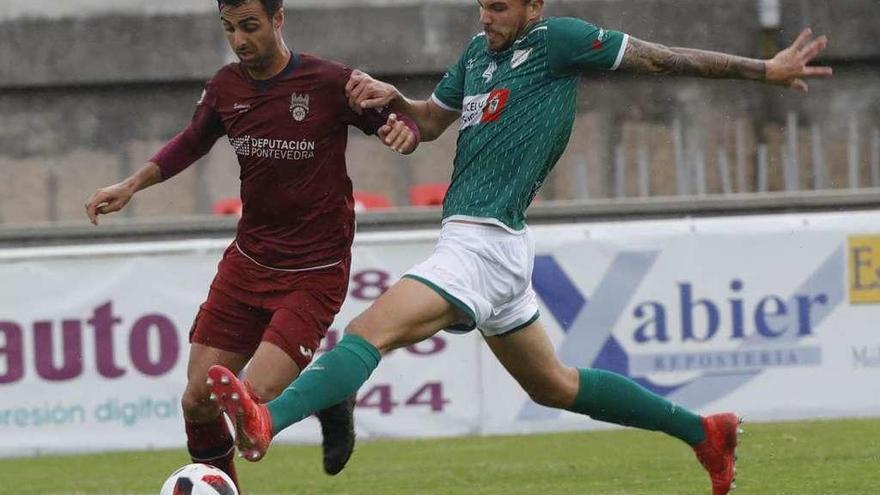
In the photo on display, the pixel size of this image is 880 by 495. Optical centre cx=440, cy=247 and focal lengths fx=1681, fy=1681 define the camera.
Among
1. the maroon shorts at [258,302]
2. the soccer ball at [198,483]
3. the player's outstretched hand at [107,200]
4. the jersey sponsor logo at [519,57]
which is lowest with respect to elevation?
the soccer ball at [198,483]

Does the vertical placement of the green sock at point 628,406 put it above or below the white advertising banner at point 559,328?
above

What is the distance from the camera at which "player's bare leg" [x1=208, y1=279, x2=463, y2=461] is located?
5508 millimetres

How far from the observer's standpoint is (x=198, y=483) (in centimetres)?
572

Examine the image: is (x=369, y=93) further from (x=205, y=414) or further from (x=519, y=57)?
(x=205, y=414)

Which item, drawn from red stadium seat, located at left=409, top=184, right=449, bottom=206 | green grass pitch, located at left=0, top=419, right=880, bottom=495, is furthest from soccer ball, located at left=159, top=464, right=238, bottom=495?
red stadium seat, located at left=409, top=184, right=449, bottom=206

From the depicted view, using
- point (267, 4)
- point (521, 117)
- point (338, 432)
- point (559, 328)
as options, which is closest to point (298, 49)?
point (559, 328)

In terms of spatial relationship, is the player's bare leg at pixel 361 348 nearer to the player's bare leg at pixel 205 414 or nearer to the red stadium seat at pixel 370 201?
the player's bare leg at pixel 205 414

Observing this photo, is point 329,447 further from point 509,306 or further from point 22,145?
point 22,145

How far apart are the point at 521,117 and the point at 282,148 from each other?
0.99 metres

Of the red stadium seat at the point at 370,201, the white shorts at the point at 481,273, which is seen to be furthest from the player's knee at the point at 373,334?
the red stadium seat at the point at 370,201

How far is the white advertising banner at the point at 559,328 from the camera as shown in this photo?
10.6 meters

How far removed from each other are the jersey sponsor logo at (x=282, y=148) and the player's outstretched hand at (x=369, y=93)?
0.85 feet

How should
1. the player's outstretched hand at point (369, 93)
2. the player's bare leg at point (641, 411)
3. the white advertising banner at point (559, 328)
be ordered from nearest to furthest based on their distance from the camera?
the player's outstretched hand at point (369, 93), the player's bare leg at point (641, 411), the white advertising banner at point (559, 328)

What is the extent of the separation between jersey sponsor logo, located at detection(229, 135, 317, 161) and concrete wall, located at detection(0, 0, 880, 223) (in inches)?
374
